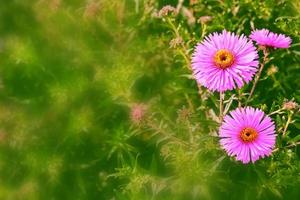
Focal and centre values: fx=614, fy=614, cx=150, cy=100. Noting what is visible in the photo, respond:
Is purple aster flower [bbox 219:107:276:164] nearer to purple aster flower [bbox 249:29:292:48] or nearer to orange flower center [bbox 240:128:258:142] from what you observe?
orange flower center [bbox 240:128:258:142]

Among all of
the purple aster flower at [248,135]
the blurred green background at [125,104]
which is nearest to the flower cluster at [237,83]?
the purple aster flower at [248,135]

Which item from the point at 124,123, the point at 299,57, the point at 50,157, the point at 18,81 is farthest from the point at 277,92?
the point at 18,81

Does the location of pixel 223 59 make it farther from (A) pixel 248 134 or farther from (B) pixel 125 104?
(B) pixel 125 104

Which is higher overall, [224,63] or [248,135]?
[224,63]

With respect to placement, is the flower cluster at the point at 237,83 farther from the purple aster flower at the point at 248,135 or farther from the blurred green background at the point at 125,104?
the blurred green background at the point at 125,104

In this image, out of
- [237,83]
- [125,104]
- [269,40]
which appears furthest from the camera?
[125,104]

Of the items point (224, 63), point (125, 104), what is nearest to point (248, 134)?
point (224, 63)

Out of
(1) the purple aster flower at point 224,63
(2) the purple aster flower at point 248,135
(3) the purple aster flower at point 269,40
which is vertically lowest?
(2) the purple aster flower at point 248,135
